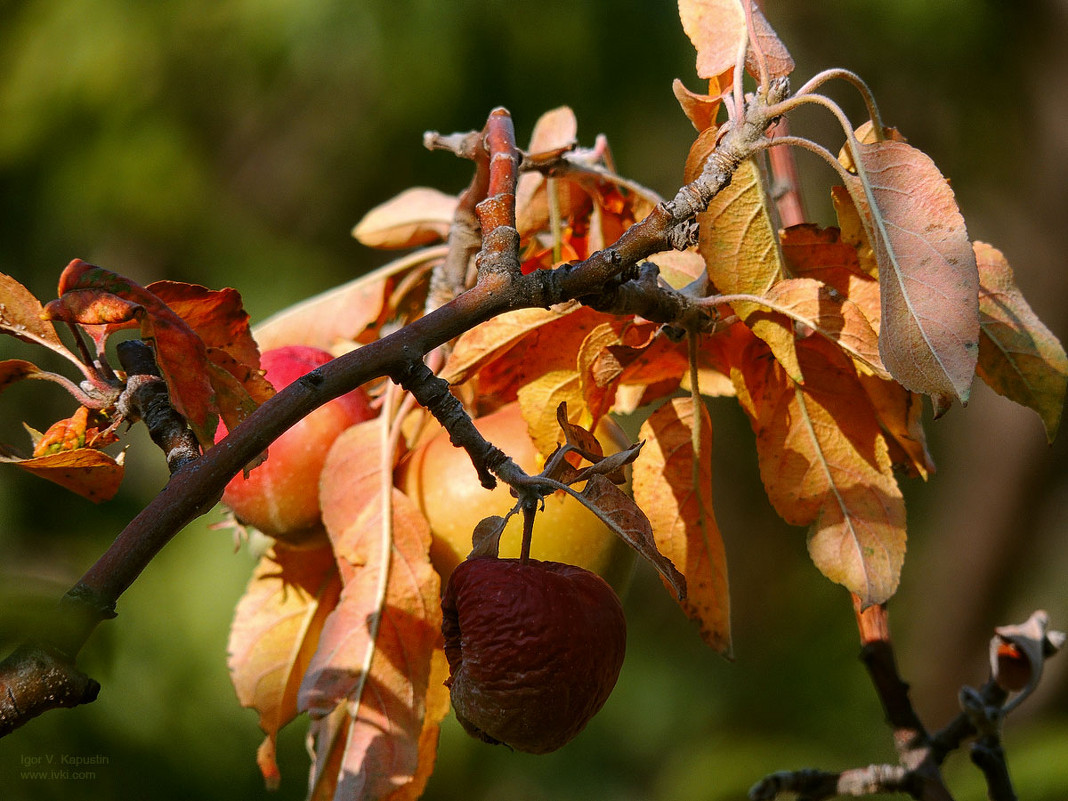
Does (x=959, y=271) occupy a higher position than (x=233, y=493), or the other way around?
(x=959, y=271)

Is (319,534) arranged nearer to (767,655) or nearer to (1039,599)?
(767,655)

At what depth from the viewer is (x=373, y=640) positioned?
0.54m

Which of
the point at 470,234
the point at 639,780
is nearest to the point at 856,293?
the point at 470,234

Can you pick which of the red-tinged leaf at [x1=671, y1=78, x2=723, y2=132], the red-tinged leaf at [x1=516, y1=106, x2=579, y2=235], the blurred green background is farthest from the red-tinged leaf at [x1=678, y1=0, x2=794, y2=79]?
the blurred green background

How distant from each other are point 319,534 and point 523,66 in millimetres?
1216

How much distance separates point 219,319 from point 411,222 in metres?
0.31

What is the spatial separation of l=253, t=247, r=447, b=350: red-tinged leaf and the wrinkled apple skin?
0.39m

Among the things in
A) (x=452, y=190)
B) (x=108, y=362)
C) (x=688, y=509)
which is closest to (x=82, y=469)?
(x=108, y=362)

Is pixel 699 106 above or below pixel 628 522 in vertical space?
above

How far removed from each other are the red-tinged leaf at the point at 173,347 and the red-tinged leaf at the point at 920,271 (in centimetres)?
28

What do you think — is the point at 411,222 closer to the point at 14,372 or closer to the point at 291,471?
the point at 291,471

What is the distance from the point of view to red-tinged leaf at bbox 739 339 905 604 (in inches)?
20.6

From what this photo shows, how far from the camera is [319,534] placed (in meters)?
0.62

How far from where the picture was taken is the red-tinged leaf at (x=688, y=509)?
0.54 m
